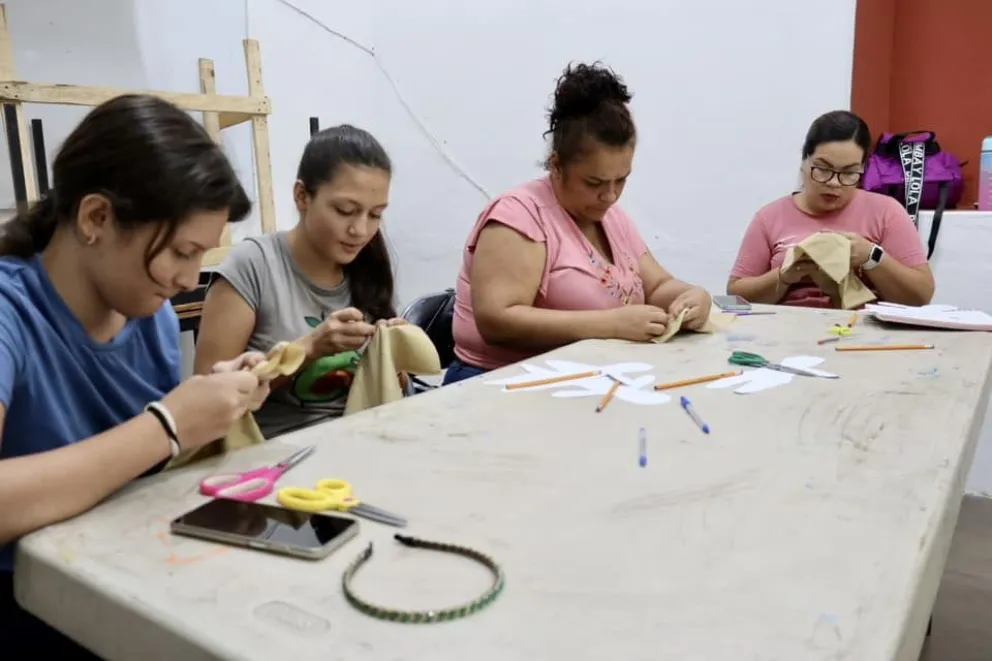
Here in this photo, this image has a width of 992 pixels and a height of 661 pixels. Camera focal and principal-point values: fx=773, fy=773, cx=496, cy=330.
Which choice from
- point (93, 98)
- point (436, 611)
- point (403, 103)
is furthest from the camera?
point (403, 103)

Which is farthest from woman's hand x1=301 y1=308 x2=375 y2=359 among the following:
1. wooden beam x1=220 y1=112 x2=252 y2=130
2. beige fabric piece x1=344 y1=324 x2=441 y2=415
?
wooden beam x1=220 y1=112 x2=252 y2=130

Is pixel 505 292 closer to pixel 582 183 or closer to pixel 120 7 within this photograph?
pixel 582 183

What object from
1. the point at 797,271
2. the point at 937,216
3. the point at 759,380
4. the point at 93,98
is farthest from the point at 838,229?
the point at 93,98

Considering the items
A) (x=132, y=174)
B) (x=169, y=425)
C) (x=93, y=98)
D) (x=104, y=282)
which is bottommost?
(x=169, y=425)

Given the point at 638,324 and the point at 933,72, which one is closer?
the point at 638,324

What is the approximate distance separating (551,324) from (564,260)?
207mm

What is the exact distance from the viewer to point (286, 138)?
11.3ft

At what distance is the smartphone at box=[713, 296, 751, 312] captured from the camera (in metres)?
2.01

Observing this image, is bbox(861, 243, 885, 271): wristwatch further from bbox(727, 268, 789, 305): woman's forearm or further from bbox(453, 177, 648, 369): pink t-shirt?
bbox(453, 177, 648, 369): pink t-shirt

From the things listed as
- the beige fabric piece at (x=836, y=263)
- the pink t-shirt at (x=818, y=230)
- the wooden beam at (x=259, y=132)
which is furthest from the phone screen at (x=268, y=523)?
the wooden beam at (x=259, y=132)

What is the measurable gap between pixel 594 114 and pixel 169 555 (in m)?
1.37

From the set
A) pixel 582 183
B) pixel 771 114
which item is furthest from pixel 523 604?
pixel 771 114

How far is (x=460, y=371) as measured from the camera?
1794 mm

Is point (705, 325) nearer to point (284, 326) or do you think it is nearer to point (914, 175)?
point (284, 326)
